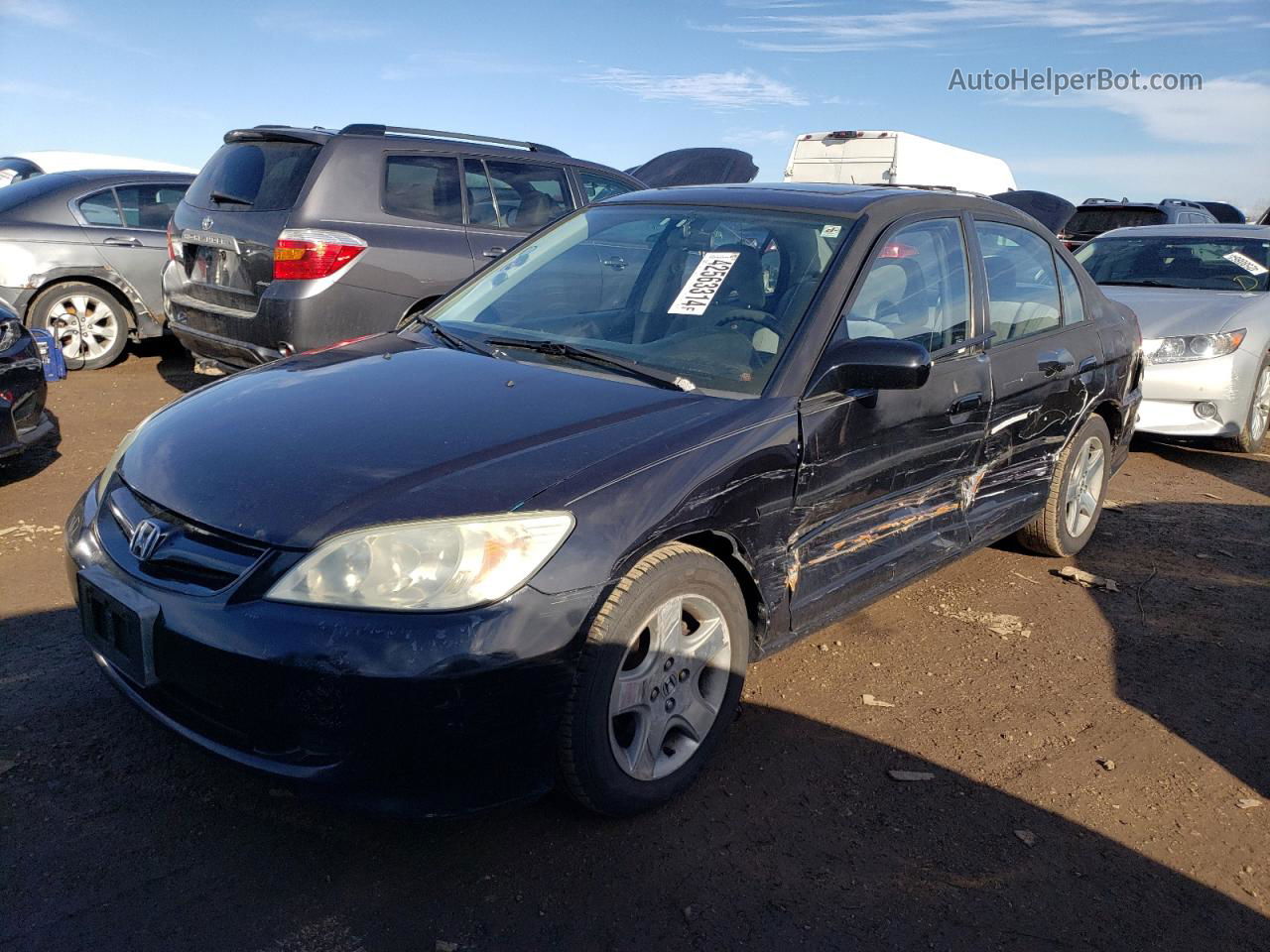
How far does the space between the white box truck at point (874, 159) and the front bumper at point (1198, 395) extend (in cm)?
926

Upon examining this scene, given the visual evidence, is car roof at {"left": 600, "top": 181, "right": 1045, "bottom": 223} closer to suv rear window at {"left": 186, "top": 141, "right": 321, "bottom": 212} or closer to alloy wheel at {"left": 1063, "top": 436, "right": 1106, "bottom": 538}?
alloy wheel at {"left": 1063, "top": 436, "right": 1106, "bottom": 538}

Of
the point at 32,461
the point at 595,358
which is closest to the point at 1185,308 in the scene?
the point at 595,358

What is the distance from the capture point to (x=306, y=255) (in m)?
6.07

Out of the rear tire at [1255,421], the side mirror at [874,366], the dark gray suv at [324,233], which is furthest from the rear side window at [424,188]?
the rear tire at [1255,421]

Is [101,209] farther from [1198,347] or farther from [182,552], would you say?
[1198,347]

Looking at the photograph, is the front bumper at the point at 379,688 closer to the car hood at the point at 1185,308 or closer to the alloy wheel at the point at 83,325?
the car hood at the point at 1185,308

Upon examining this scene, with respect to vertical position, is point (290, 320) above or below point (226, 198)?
below

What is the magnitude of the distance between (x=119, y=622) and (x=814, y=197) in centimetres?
264

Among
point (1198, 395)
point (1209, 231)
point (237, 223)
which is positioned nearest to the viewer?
point (237, 223)

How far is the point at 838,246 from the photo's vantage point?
3.51 m

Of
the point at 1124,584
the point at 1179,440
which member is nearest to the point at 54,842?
the point at 1124,584

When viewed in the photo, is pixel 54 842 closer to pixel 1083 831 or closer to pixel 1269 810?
pixel 1083 831

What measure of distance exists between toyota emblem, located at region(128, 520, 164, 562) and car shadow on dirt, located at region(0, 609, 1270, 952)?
1.78 feet

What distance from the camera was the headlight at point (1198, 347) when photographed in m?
7.17
